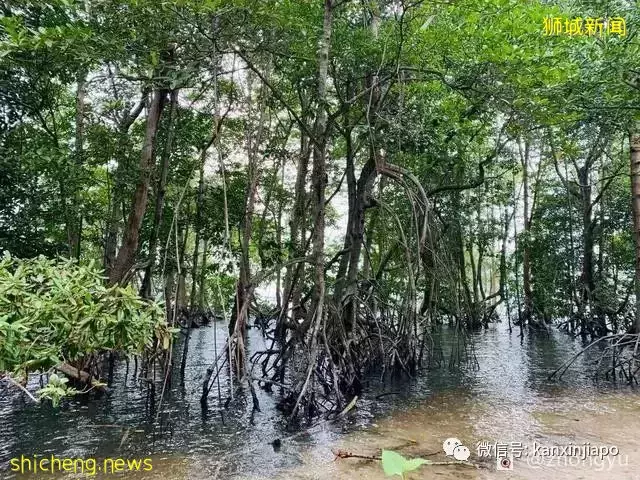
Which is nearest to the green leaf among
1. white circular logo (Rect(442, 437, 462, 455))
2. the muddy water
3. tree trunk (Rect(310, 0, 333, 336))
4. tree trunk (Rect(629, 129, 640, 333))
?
the muddy water

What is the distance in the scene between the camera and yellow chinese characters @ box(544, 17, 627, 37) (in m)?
5.80

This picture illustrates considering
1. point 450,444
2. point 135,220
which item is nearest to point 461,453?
point 450,444

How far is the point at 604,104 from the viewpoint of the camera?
6.18 metres

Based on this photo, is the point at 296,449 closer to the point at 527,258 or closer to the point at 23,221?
the point at 23,221

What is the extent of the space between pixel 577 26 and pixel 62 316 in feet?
20.1

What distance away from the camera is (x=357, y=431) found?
501cm

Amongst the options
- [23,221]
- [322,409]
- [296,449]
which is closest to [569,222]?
[322,409]

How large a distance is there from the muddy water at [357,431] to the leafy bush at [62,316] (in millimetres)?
1634

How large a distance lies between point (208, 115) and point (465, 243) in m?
10.6

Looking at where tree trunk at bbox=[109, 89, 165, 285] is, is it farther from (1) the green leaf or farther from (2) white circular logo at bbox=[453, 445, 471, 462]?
(1) the green leaf

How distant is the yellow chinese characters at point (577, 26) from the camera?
5.80m

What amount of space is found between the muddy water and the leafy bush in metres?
1.63

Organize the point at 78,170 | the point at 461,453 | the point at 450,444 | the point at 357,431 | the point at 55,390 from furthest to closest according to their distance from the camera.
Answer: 1. the point at 78,170
2. the point at 357,431
3. the point at 450,444
4. the point at 461,453
5. the point at 55,390

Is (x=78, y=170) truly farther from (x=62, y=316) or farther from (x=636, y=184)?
(x=636, y=184)
